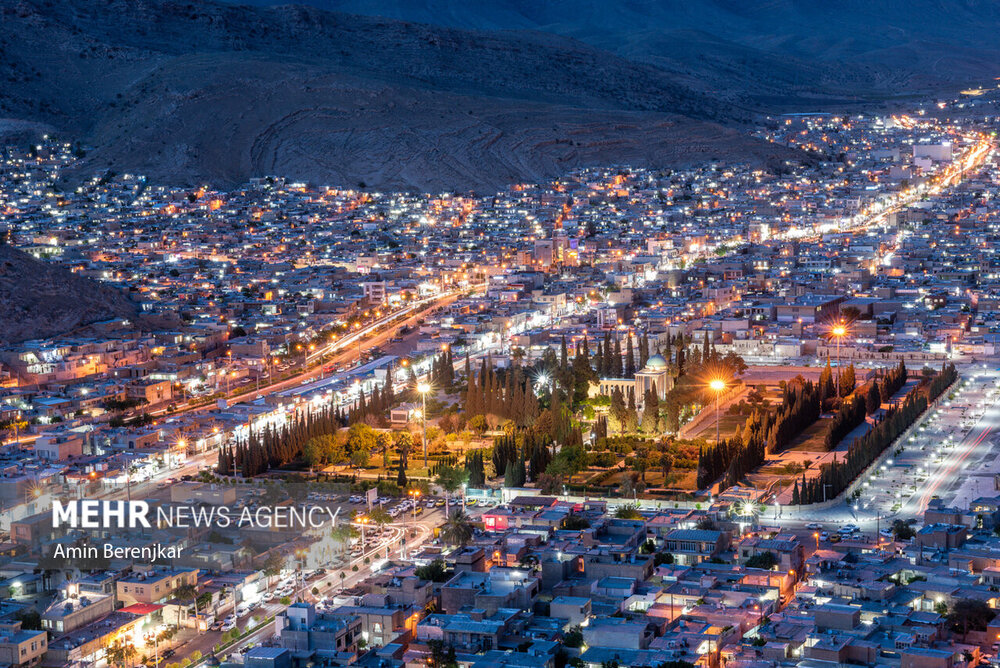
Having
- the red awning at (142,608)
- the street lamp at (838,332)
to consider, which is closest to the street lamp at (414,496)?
the red awning at (142,608)

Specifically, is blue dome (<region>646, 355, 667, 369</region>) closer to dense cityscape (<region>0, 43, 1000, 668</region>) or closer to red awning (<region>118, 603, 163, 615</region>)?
dense cityscape (<region>0, 43, 1000, 668</region>)

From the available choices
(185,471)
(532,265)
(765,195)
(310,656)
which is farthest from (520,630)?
(765,195)

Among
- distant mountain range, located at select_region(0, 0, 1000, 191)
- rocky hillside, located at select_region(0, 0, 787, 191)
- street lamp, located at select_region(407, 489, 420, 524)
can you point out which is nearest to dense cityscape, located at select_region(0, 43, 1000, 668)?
street lamp, located at select_region(407, 489, 420, 524)

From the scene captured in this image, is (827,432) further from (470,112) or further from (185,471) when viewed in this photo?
(470,112)

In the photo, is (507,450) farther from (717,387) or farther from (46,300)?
(46,300)

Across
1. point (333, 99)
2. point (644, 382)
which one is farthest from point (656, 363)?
point (333, 99)
